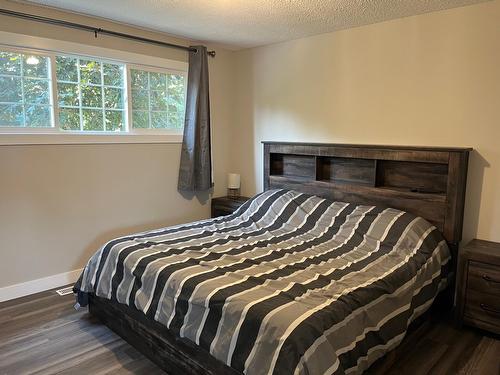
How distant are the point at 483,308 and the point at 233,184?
2670 mm

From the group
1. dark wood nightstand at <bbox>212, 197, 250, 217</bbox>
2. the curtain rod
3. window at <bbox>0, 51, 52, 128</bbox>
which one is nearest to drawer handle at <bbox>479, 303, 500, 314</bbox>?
dark wood nightstand at <bbox>212, 197, 250, 217</bbox>

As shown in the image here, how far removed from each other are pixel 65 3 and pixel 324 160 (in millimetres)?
2524

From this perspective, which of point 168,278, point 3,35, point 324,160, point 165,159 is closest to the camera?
point 168,278

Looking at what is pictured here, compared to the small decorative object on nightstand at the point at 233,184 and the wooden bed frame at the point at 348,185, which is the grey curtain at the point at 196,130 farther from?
the wooden bed frame at the point at 348,185

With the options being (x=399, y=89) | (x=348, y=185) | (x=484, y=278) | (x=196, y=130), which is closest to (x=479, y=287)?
(x=484, y=278)

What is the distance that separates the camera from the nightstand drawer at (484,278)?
242 centimetres

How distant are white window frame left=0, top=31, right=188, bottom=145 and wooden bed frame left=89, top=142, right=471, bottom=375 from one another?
120 cm

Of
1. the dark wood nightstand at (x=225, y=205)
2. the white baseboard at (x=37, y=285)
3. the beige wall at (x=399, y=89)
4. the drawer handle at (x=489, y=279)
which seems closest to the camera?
the drawer handle at (x=489, y=279)

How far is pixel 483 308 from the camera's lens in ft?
8.17

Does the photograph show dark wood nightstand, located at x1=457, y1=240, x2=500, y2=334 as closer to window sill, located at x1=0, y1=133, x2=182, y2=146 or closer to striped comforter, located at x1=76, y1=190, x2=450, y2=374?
striped comforter, located at x1=76, y1=190, x2=450, y2=374

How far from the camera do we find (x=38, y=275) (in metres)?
3.12

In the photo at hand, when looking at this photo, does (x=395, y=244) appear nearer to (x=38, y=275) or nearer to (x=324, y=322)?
(x=324, y=322)

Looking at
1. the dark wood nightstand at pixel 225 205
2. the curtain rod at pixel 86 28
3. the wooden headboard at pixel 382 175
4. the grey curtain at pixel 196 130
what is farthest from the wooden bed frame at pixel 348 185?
the curtain rod at pixel 86 28

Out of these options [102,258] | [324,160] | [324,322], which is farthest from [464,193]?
[102,258]
